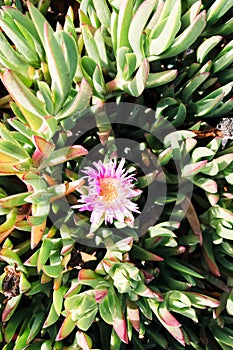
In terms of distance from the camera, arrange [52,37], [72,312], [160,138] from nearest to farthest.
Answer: [52,37], [72,312], [160,138]

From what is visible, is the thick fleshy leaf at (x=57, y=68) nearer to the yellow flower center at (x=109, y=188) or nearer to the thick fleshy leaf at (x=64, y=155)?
the thick fleshy leaf at (x=64, y=155)

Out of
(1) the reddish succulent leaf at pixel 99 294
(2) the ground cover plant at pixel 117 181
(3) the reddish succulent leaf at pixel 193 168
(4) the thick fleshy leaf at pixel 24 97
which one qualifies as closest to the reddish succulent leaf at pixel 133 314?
(2) the ground cover plant at pixel 117 181

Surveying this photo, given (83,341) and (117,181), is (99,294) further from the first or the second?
(117,181)

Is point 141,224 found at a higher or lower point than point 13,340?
higher

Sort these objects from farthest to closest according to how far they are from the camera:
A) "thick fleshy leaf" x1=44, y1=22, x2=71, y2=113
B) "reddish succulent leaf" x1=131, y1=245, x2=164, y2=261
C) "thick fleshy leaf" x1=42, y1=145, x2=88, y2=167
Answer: "reddish succulent leaf" x1=131, y1=245, x2=164, y2=261
"thick fleshy leaf" x1=42, y1=145, x2=88, y2=167
"thick fleshy leaf" x1=44, y1=22, x2=71, y2=113

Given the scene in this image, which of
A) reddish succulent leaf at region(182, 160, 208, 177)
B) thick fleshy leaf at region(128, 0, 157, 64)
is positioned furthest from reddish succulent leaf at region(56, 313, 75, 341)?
thick fleshy leaf at region(128, 0, 157, 64)

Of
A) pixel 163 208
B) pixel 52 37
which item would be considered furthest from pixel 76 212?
pixel 52 37

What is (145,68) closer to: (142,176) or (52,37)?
(52,37)

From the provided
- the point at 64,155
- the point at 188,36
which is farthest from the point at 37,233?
the point at 188,36

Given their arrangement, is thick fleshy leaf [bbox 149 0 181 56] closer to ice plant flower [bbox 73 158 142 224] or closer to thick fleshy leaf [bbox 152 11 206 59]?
thick fleshy leaf [bbox 152 11 206 59]
